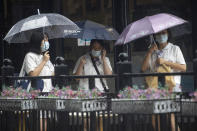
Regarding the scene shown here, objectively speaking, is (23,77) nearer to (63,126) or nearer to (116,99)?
(63,126)

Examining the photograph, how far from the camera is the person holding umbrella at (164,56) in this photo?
837 cm

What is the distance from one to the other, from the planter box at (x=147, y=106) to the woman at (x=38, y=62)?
2376mm

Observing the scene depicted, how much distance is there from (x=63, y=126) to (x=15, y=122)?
4.15ft

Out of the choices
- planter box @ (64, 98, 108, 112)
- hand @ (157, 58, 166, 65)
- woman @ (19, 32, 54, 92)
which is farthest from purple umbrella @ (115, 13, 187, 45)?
woman @ (19, 32, 54, 92)

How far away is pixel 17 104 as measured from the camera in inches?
358

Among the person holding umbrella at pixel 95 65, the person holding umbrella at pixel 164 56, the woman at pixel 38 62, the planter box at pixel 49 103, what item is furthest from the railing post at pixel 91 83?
the person holding umbrella at pixel 164 56

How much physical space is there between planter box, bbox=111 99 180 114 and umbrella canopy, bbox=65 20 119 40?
9.09ft

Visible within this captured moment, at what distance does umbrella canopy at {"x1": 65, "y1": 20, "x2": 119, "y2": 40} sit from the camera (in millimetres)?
10109

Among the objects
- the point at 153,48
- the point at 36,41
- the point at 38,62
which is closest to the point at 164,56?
the point at 153,48

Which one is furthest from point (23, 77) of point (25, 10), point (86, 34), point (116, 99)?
point (25, 10)

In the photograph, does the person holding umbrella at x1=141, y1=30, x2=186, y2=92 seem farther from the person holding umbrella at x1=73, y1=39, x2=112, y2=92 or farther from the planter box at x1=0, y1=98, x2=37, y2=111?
the planter box at x1=0, y1=98, x2=37, y2=111

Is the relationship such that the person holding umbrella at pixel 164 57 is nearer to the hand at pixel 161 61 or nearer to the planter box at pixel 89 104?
the hand at pixel 161 61

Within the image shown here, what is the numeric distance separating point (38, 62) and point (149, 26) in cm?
250

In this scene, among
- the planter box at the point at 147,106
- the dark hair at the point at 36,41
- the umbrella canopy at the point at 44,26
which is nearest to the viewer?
the planter box at the point at 147,106
